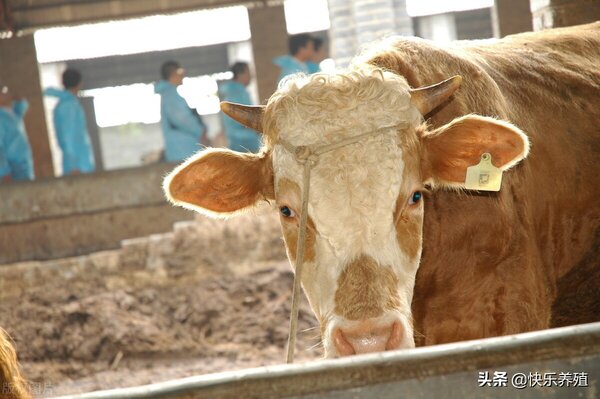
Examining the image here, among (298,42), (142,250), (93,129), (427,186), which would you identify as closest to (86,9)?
(298,42)

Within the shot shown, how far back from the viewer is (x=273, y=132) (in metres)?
3.18

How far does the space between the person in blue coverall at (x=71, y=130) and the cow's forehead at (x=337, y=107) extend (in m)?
11.3

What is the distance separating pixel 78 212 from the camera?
11828 millimetres

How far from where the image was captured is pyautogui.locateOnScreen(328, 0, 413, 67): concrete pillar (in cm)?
1432

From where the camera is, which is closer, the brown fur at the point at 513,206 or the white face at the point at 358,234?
the white face at the point at 358,234

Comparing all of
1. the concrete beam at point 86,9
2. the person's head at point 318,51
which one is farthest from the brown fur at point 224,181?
the concrete beam at point 86,9

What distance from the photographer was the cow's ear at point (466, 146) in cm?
312

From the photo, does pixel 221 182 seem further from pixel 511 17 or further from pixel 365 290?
pixel 511 17

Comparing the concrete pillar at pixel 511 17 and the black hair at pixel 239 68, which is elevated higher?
the concrete pillar at pixel 511 17

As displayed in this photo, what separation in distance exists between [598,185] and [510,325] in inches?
42.4

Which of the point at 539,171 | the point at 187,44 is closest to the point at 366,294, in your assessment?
the point at 539,171

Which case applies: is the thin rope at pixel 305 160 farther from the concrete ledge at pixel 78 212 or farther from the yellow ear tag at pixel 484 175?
the concrete ledge at pixel 78 212

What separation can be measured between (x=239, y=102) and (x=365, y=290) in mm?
11168

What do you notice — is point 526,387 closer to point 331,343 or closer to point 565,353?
point 565,353
